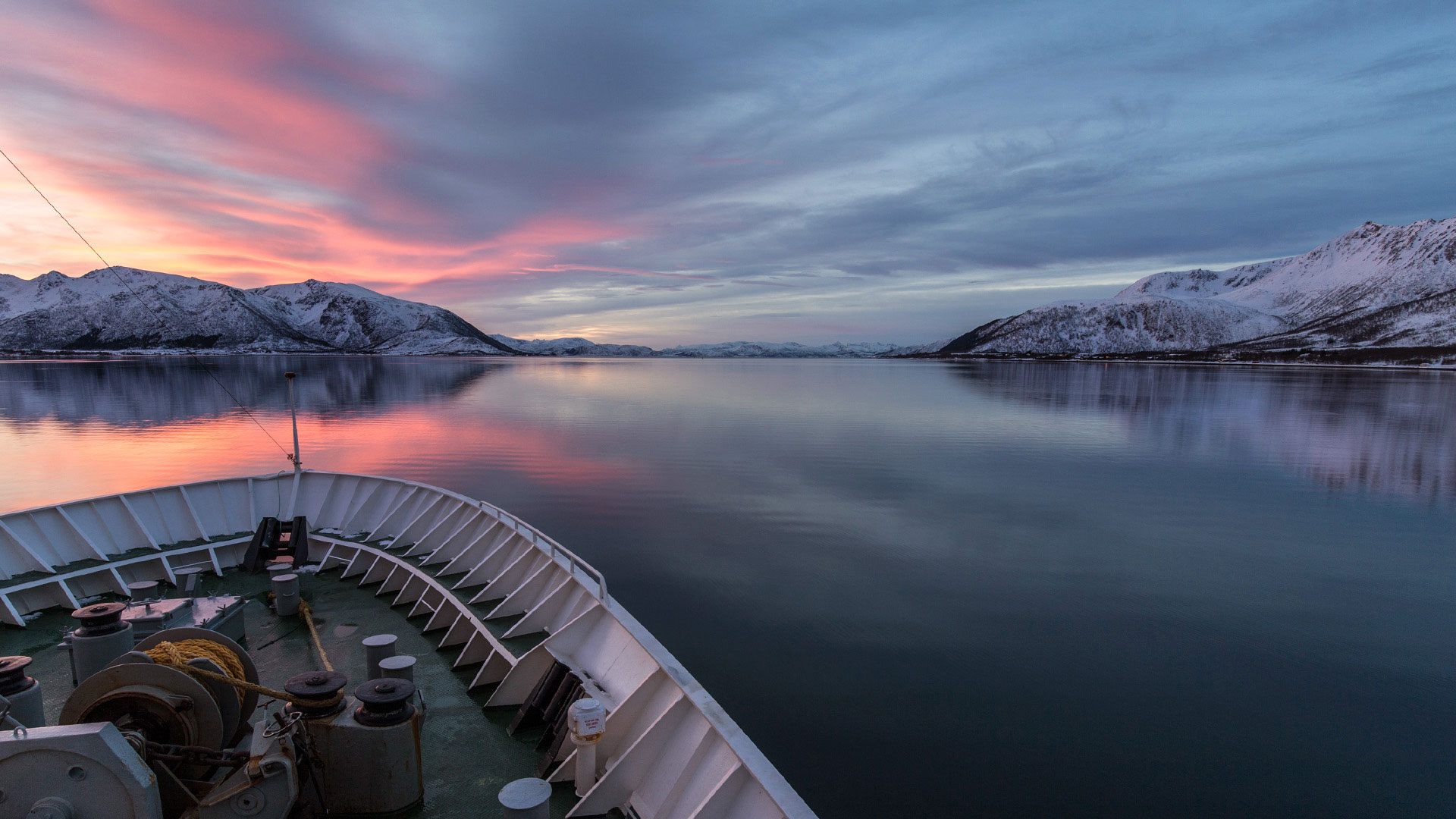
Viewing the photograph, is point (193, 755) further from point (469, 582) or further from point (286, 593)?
point (286, 593)

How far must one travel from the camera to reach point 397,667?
23.3ft

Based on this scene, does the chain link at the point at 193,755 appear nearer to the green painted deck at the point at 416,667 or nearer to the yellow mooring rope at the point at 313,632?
the green painted deck at the point at 416,667

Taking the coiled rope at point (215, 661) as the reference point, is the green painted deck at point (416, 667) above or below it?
below

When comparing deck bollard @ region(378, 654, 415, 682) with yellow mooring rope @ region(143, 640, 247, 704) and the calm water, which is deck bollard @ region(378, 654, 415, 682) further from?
the calm water

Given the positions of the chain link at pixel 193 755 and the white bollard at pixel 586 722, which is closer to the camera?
the chain link at pixel 193 755

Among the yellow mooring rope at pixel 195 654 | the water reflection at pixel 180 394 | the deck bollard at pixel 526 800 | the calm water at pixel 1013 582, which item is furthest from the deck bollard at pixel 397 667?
the water reflection at pixel 180 394

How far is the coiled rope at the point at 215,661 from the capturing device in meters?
5.49

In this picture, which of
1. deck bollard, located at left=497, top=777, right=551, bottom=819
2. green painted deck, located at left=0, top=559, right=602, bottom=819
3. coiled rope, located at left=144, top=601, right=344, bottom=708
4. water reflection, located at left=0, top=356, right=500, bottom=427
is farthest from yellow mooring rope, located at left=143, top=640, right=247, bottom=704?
water reflection, located at left=0, top=356, right=500, bottom=427

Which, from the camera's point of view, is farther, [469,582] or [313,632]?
[469,582]

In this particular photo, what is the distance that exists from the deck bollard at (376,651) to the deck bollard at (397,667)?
28cm

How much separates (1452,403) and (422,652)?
98946 mm

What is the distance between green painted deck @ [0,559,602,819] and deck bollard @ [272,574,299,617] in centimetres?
17

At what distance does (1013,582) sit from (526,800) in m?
14.7

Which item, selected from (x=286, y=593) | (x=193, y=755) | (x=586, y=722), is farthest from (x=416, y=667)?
(x=586, y=722)
